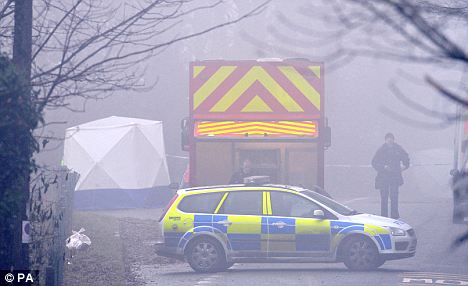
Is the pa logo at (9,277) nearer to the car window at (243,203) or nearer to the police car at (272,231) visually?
the police car at (272,231)

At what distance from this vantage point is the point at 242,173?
15672 mm

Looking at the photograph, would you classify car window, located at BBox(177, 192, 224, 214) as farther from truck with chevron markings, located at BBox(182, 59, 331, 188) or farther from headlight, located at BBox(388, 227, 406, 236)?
headlight, located at BBox(388, 227, 406, 236)

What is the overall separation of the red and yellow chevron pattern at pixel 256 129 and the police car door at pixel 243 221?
4.09 feet

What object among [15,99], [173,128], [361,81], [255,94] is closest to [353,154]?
[361,81]

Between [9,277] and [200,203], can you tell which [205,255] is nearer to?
[200,203]

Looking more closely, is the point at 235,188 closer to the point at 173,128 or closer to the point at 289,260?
the point at 289,260

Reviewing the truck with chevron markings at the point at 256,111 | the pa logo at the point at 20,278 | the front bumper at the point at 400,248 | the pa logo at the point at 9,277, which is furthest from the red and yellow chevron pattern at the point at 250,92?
the pa logo at the point at 9,277

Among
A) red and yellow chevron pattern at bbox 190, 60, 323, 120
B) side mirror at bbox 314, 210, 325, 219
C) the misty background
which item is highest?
the misty background

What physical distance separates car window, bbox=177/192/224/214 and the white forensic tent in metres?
15.6

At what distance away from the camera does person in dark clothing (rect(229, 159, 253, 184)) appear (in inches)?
616

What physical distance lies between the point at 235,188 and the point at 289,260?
1.38 meters

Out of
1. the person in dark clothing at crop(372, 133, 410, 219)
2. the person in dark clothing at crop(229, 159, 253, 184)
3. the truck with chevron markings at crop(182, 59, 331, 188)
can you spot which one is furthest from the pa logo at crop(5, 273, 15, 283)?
the person in dark clothing at crop(372, 133, 410, 219)

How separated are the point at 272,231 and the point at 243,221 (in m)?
0.47

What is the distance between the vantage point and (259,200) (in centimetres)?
1473
